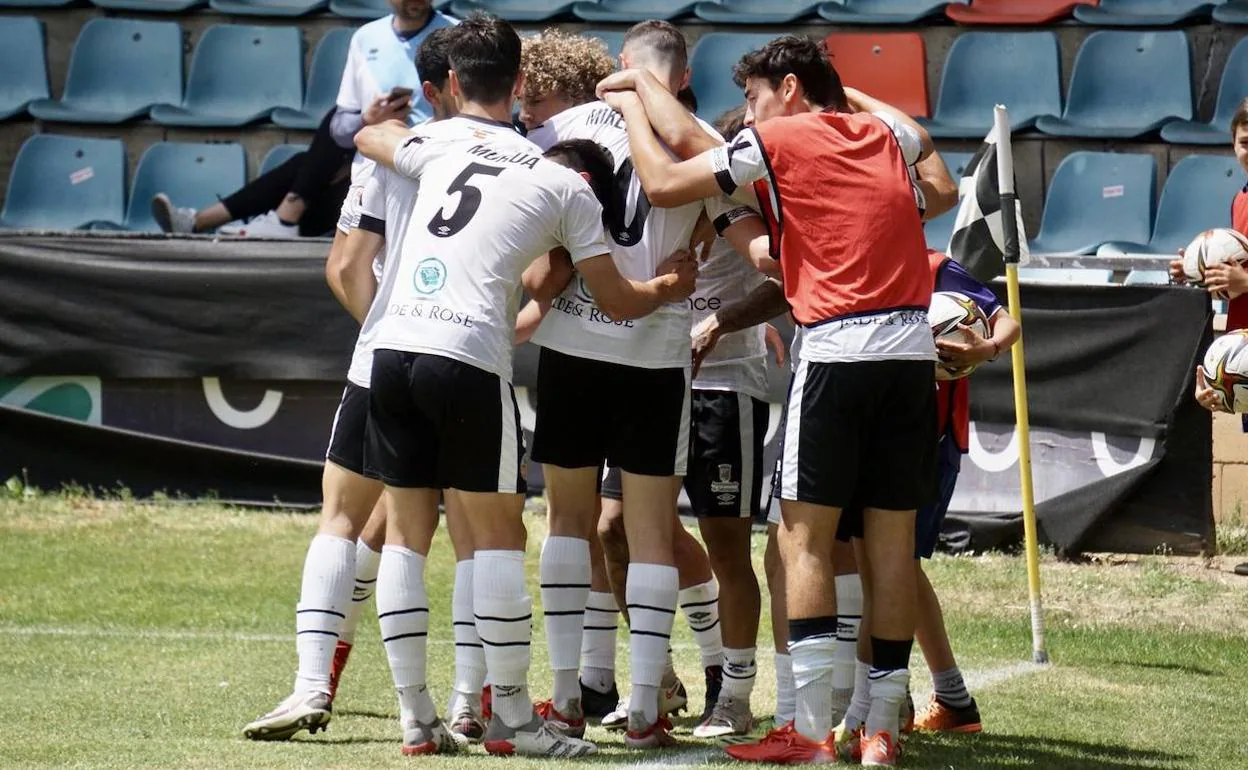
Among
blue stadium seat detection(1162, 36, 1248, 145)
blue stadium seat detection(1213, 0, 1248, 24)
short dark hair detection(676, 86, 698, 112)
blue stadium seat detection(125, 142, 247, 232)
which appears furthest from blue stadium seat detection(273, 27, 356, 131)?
short dark hair detection(676, 86, 698, 112)

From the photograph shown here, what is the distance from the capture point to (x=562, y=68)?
5.55 meters

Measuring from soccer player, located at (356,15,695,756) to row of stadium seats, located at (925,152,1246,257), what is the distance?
672 centimetres

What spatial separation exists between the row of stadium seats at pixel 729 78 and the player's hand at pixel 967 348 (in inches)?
271

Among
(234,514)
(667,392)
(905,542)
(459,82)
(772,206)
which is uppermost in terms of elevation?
(459,82)

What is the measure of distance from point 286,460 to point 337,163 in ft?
7.04

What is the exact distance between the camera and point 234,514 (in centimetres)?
947

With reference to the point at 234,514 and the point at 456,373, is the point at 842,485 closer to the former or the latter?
the point at 456,373

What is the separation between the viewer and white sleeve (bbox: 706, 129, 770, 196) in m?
4.73

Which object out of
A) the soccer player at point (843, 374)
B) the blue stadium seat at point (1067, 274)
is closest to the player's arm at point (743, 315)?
the soccer player at point (843, 374)

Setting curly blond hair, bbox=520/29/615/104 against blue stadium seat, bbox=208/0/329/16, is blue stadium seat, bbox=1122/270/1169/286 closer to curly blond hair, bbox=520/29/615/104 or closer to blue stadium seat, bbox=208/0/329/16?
curly blond hair, bbox=520/29/615/104

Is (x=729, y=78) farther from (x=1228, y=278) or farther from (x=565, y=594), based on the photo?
(x=565, y=594)

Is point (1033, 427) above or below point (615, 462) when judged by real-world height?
below

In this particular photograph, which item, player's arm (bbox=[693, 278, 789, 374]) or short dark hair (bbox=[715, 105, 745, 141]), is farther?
short dark hair (bbox=[715, 105, 745, 141])

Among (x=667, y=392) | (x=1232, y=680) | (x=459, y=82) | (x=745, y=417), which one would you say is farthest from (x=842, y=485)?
(x=1232, y=680)
